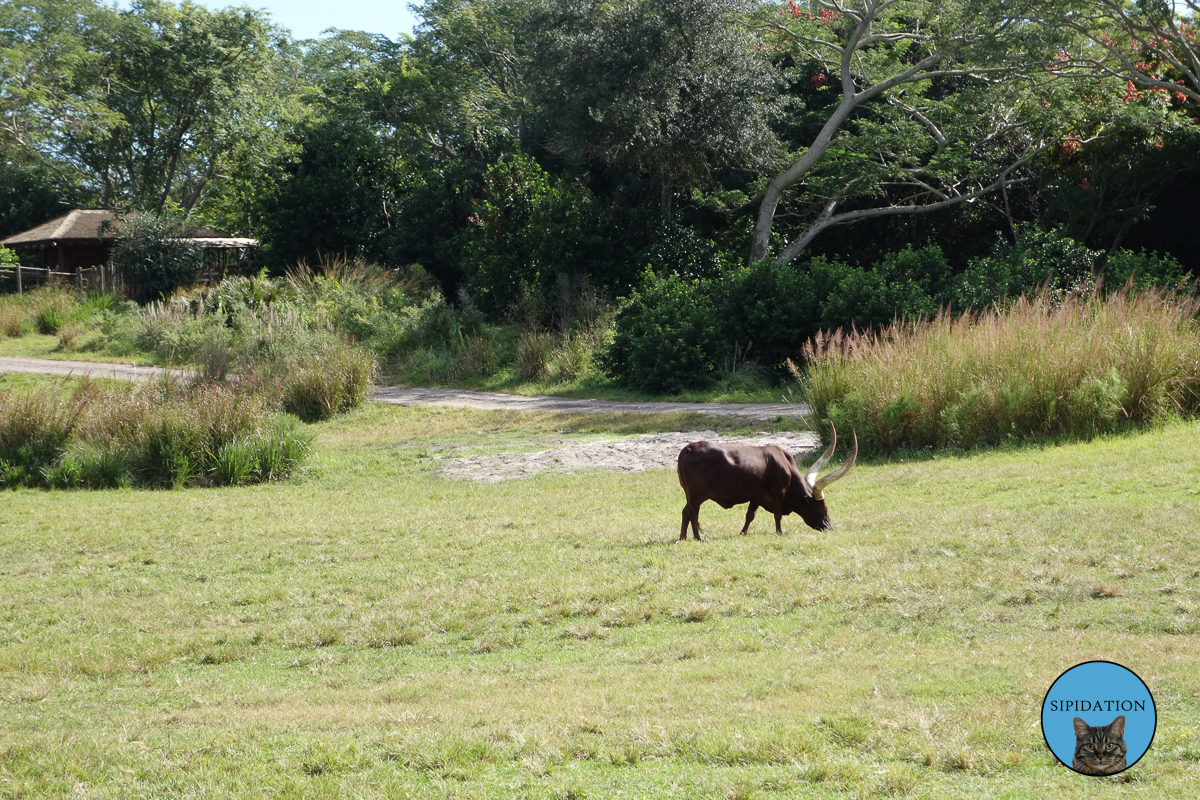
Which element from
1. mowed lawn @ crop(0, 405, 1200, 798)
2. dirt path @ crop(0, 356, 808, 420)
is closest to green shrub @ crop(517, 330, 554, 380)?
dirt path @ crop(0, 356, 808, 420)

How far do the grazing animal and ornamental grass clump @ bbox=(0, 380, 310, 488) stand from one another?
315 inches

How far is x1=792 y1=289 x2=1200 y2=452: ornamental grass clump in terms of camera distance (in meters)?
13.4

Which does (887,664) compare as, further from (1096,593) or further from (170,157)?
(170,157)

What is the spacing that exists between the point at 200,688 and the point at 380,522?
5138mm

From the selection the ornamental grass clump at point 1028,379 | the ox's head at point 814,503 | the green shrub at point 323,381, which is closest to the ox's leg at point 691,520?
the ox's head at point 814,503

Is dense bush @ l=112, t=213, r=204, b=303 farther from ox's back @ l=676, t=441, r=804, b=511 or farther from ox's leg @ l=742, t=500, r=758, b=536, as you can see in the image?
ox's back @ l=676, t=441, r=804, b=511

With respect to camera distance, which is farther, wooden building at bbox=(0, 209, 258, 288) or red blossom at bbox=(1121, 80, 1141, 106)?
wooden building at bbox=(0, 209, 258, 288)

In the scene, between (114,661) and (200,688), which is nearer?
(200,688)

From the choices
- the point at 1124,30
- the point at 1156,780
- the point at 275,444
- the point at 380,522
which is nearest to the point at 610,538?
the point at 380,522

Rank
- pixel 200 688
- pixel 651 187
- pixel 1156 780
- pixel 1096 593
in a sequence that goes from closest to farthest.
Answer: pixel 1156 780
pixel 200 688
pixel 1096 593
pixel 651 187

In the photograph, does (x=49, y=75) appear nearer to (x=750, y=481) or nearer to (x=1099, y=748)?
(x=750, y=481)

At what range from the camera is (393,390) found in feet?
78.0

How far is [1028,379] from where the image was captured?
1358 centimetres

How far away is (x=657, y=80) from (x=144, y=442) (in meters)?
15.0
